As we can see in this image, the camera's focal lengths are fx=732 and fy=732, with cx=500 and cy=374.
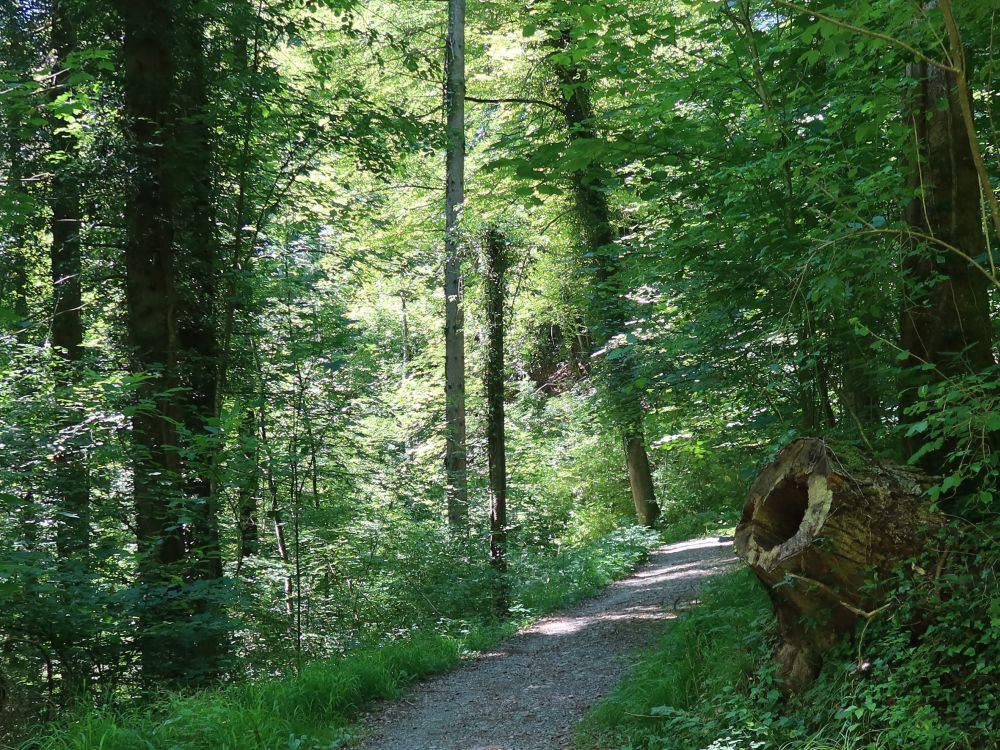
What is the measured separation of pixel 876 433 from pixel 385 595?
684cm

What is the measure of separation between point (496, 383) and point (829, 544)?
23.9 feet

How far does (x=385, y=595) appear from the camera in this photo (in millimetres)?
9805

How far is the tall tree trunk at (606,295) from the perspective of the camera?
350 inches

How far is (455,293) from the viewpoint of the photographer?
11.2 m

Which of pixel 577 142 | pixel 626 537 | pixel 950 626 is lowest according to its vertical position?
pixel 626 537

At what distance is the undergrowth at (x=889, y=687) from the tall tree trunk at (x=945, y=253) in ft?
2.31

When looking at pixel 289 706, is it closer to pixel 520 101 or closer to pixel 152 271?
pixel 152 271

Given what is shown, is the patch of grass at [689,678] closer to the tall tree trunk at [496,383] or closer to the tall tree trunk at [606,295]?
the tall tree trunk at [606,295]

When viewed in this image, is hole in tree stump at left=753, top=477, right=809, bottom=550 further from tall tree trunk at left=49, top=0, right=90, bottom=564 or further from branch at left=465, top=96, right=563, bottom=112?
branch at left=465, top=96, right=563, bottom=112

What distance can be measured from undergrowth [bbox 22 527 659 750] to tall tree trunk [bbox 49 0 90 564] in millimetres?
1617

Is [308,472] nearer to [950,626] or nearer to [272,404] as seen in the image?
[272,404]

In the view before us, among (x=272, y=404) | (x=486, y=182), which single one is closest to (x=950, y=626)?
(x=272, y=404)

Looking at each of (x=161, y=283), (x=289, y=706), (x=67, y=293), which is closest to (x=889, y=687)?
(x=289, y=706)

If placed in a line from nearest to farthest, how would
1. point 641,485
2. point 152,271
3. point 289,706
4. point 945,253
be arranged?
point 945,253 < point 289,706 < point 152,271 < point 641,485
